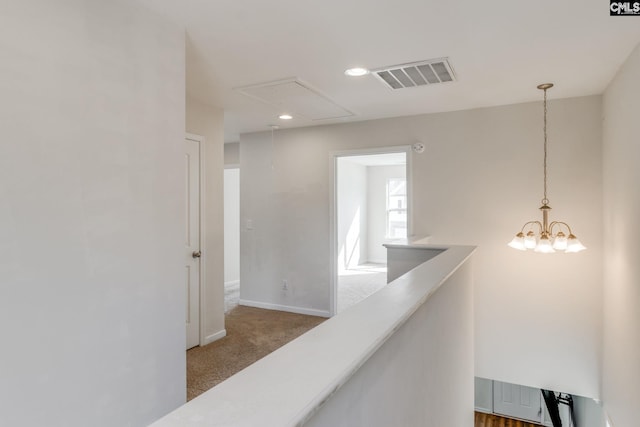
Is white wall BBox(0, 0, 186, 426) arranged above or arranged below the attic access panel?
below

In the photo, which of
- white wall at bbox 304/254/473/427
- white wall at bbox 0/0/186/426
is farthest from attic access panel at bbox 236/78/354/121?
white wall at bbox 304/254/473/427

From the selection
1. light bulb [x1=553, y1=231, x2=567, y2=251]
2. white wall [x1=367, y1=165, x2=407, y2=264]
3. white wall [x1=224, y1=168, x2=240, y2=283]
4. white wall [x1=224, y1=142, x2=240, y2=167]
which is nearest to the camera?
light bulb [x1=553, y1=231, x2=567, y2=251]

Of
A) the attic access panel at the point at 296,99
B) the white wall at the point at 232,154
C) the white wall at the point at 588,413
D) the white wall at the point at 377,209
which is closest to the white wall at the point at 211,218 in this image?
the attic access panel at the point at 296,99

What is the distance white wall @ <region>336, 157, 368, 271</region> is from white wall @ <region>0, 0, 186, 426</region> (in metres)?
5.95

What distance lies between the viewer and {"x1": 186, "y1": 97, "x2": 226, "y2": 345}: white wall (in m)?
3.55

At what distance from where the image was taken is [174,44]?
2064 millimetres

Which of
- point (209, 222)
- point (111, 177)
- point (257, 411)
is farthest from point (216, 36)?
point (257, 411)

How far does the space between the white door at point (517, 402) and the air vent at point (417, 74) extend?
383 centimetres

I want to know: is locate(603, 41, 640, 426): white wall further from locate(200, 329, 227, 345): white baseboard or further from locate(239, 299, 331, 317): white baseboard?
locate(200, 329, 227, 345): white baseboard

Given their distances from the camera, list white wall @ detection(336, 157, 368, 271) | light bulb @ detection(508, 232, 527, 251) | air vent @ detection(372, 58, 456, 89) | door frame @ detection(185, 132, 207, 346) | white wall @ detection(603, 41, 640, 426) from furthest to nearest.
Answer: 1. white wall @ detection(336, 157, 368, 271)
2. door frame @ detection(185, 132, 207, 346)
3. light bulb @ detection(508, 232, 527, 251)
4. air vent @ detection(372, 58, 456, 89)
5. white wall @ detection(603, 41, 640, 426)

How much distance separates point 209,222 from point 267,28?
207 cm

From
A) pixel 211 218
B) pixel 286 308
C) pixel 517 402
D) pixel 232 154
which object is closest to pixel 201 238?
pixel 211 218

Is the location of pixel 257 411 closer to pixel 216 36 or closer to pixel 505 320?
pixel 216 36

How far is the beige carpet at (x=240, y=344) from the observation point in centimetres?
293
